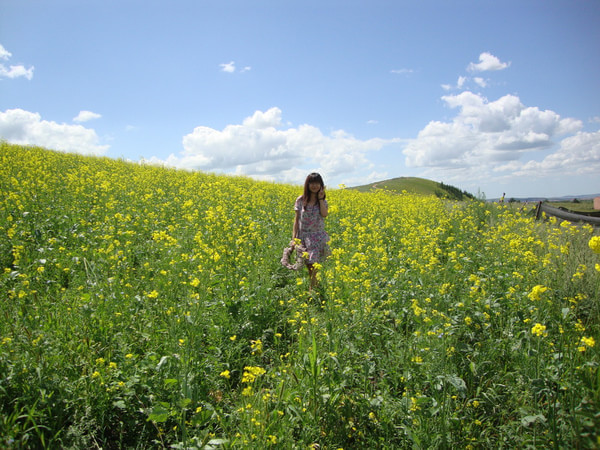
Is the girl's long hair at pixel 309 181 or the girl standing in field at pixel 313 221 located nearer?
the girl's long hair at pixel 309 181

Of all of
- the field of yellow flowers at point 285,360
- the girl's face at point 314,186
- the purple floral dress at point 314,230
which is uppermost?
the girl's face at point 314,186

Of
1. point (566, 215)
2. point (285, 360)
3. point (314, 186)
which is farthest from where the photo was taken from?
point (566, 215)

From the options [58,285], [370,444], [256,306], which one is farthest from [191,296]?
[58,285]

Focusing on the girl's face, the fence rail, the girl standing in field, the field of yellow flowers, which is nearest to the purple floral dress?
the girl standing in field

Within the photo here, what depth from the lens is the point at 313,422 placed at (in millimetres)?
2369

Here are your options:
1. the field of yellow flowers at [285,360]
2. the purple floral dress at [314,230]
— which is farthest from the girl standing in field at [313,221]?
the field of yellow flowers at [285,360]

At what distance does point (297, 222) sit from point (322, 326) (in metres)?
2.50

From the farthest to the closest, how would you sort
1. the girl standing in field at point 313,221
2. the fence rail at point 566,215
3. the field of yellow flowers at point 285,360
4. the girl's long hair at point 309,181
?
the fence rail at point 566,215 < the girl standing in field at point 313,221 < the girl's long hair at point 309,181 < the field of yellow flowers at point 285,360

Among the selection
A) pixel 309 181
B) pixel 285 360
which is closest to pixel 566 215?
pixel 309 181

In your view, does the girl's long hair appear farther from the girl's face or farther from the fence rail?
the fence rail

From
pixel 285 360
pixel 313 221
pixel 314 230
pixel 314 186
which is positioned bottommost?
pixel 285 360

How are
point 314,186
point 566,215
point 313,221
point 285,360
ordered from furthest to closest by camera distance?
point 566,215 < point 313,221 < point 314,186 < point 285,360

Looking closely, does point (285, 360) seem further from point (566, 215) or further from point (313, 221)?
point (566, 215)

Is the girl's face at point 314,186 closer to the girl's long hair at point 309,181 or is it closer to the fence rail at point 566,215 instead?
the girl's long hair at point 309,181
